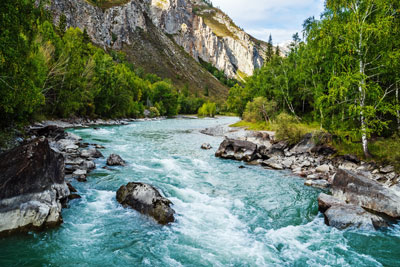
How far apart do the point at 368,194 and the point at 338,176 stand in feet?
5.82

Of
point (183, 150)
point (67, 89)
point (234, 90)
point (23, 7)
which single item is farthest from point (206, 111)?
point (23, 7)

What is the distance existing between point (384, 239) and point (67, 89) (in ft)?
159

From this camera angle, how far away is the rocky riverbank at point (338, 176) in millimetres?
10246

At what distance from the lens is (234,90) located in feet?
232

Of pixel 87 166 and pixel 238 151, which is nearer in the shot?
pixel 87 166

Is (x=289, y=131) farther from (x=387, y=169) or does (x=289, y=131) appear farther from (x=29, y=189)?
(x=29, y=189)

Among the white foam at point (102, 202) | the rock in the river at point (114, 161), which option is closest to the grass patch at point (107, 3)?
the rock in the river at point (114, 161)

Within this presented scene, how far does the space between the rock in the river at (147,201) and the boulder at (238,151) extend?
14.2 metres

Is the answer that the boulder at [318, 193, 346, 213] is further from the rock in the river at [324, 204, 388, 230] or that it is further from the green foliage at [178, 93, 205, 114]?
the green foliage at [178, 93, 205, 114]

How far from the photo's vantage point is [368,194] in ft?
37.3

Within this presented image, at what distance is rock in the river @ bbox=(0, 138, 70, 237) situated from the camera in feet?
25.5

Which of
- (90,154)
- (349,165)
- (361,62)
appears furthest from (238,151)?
(90,154)

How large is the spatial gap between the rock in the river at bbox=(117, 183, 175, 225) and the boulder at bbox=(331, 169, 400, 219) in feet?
29.9

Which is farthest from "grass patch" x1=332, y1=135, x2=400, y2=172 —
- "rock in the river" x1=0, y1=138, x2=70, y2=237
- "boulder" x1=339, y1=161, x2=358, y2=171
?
"rock in the river" x1=0, y1=138, x2=70, y2=237
